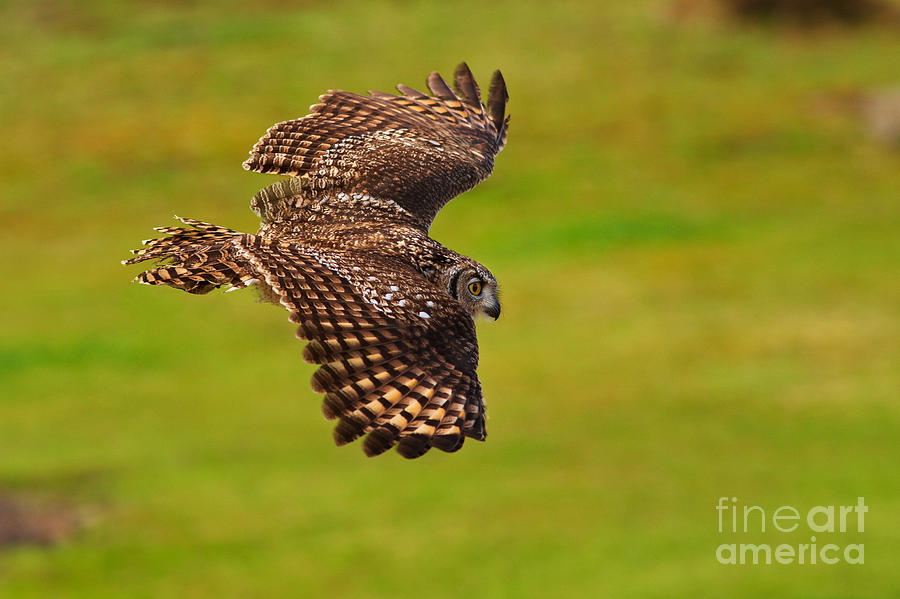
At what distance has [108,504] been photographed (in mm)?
36562

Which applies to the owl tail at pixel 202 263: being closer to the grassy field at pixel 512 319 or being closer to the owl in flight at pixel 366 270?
the owl in flight at pixel 366 270

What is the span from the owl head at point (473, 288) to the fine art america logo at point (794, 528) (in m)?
27.1

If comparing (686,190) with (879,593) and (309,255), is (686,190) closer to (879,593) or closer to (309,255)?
(879,593)

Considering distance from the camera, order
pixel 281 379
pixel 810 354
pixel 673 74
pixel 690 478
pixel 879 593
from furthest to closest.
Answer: pixel 673 74 → pixel 810 354 → pixel 281 379 → pixel 690 478 → pixel 879 593

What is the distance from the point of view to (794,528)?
119 feet

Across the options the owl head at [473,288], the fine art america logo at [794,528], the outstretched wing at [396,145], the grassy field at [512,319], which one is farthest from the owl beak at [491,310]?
the fine art america logo at [794,528]

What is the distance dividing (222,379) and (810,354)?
678 inches

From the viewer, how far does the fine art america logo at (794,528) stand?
113ft

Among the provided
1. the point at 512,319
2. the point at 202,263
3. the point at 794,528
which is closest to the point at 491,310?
the point at 202,263

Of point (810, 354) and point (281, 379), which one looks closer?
point (281, 379)

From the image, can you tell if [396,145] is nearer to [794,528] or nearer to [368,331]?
[368,331]

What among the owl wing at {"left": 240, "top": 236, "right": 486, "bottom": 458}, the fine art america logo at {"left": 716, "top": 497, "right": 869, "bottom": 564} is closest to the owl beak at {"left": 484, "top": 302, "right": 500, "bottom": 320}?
the owl wing at {"left": 240, "top": 236, "right": 486, "bottom": 458}

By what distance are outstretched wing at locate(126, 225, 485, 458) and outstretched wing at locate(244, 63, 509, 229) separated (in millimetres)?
1167

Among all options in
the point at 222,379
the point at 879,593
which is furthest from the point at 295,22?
the point at 879,593
